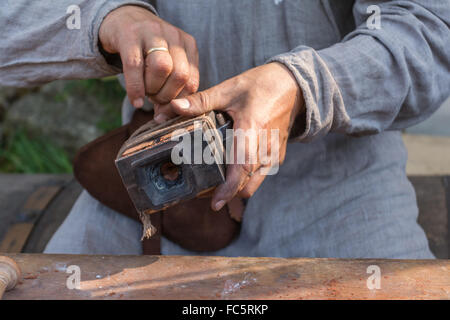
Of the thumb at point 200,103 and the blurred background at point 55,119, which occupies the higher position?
the thumb at point 200,103

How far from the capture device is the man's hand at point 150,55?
79 cm

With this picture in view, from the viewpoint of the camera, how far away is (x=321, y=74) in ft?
2.62

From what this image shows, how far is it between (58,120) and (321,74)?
6.78ft

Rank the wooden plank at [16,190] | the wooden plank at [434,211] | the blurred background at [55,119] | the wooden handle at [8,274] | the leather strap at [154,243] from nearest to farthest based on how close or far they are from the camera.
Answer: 1. the wooden handle at [8,274]
2. the leather strap at [154,243]
3. the wooden plank at [434,211]
4. the wooden plank at [16,190]
5. the blurred background at [55,119]

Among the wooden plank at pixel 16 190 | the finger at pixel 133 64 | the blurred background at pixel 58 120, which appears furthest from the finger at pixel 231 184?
the blurred background at pixel 58 120

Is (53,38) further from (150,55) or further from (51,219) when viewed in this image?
(51,219)

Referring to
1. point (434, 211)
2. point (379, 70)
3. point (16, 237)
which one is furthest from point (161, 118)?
point (434, 211)

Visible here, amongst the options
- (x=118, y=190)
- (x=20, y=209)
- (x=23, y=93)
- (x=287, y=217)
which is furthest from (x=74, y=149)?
(x=287, y=217)

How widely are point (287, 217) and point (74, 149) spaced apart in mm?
1850

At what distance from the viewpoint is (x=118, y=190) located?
41.3 inches

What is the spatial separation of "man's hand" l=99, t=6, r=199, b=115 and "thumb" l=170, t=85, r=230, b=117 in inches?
3.3

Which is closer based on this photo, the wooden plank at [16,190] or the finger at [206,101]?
the finger at [206,101]

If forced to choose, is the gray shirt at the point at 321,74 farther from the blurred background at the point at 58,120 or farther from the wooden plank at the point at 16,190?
the blurred background at the point at 58,120

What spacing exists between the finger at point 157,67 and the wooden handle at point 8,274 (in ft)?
1.16
